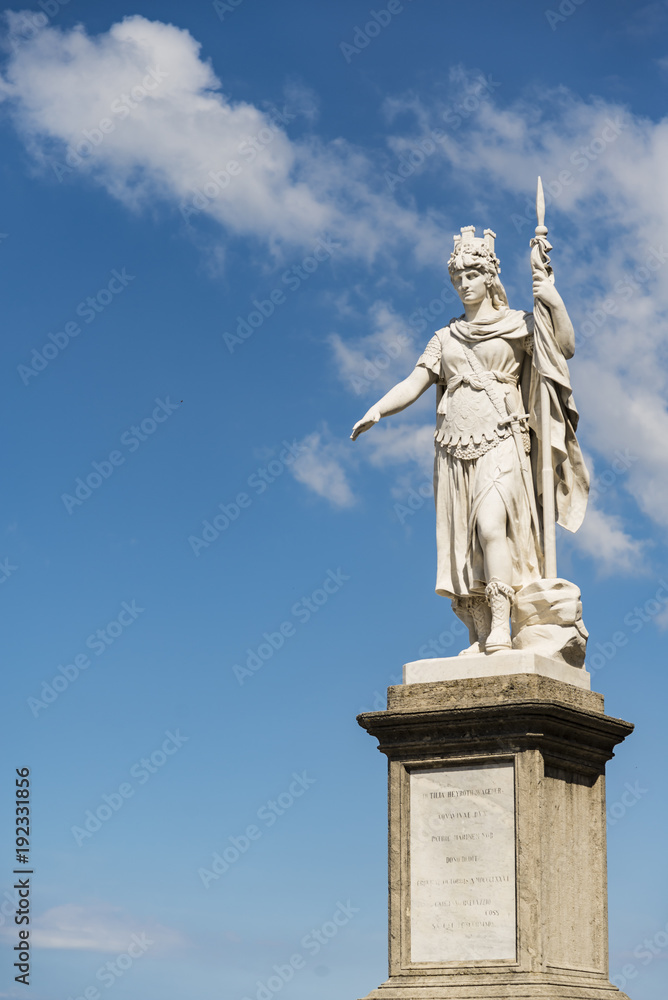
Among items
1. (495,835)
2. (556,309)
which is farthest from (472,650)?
(556,309)

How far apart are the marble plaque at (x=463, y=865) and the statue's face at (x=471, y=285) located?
5.10 meters

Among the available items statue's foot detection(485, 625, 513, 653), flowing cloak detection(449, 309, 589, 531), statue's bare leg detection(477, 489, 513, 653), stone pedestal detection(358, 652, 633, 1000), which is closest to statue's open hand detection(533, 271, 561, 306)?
flowing cloak detection(449, 309, 589, 531)

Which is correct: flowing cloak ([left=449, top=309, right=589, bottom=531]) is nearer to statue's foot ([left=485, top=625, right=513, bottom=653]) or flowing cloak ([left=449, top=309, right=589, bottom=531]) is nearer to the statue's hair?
the statue's hair

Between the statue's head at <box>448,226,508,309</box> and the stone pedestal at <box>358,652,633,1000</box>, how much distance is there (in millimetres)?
4116

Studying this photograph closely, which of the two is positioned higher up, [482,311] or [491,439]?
[482,311]

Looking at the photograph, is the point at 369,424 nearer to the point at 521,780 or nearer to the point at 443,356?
the point at 443,356

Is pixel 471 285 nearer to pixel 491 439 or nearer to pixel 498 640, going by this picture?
pixel 491 439

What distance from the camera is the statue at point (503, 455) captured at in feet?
55.3

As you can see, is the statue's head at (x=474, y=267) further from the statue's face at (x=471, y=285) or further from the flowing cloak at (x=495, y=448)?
the flowing cloak at (x=495, y=448)

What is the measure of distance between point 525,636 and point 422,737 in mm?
1507

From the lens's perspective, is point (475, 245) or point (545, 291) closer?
point (545, 291)

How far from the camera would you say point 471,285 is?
17703 mm

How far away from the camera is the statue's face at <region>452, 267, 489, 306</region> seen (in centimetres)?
1770

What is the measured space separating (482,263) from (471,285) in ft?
0.87
